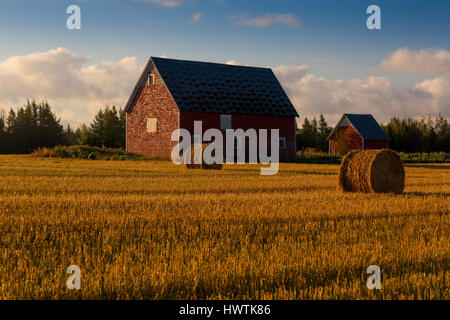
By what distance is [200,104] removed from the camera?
4197 centimetres

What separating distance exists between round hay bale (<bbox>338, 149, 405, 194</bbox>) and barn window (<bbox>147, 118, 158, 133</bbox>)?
91.3 ft

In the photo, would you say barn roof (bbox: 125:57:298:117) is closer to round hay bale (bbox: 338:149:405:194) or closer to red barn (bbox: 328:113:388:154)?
red barn (bbox: 328:113:388:154)

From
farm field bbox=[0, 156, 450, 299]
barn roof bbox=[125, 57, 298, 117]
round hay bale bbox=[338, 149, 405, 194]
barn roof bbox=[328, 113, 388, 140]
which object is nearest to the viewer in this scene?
farm field bbox=[0, 156, 450, 299]

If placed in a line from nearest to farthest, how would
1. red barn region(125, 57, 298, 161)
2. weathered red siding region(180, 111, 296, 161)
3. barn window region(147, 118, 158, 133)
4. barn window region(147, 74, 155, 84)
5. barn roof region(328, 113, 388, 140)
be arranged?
weathered red siding region(180, 111, 296, 161)
red barn region(125, 57, 298, 161)
barn window region(147, 118, 158, 133)
barn window region(147, 74, 155, 84)
barn roof region(328, 113, 388, 140)

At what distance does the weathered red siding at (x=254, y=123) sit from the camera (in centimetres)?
4150

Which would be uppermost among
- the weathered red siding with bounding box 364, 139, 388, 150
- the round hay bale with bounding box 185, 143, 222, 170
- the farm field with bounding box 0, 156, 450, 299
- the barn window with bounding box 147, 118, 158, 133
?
the barn window with bounding box 147, 118, 158, 133

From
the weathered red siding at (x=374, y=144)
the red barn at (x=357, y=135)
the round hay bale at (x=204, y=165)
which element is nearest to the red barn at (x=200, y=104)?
the round hay bale at (x=204, y=165)

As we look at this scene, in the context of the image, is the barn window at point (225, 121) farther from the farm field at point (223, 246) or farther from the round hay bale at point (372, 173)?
the farm field at point (223, 246)

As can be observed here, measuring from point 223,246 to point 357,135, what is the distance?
5733 centimetres

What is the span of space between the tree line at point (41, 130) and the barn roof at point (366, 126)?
2797 cm

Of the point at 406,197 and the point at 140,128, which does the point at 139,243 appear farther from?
the point at 140,128

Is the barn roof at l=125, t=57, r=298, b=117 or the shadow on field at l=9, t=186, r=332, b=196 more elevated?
the barn roof at l=125, t=57, r=298, b=117

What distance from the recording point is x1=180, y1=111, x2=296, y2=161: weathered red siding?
41500mm

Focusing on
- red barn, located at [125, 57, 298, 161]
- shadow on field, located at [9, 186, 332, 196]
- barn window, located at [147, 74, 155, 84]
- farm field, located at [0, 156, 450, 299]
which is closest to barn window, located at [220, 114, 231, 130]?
red barn, located at [125, 57, 298, 161]
